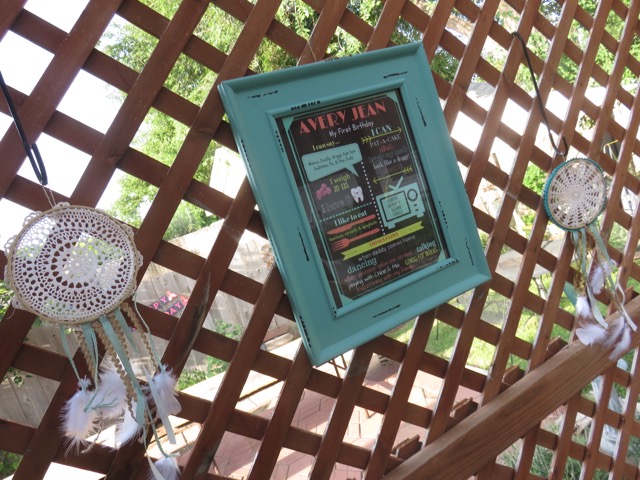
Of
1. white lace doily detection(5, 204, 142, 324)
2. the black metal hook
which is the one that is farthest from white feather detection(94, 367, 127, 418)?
the black metal hook

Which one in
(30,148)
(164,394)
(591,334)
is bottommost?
(164,394)

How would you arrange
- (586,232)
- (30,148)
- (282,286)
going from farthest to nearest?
1. (586,232)
2. (282,286)
3. (30,148)

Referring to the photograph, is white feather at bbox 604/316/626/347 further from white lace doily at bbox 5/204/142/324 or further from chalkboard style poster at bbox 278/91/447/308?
white lace doily at bbox 5/204/142/324

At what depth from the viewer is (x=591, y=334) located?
5.99 ft

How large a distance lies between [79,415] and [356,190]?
75cm

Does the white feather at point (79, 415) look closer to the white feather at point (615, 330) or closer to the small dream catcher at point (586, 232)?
the small dream catcher at point (586, 232)

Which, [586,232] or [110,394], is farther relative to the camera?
[586,232]

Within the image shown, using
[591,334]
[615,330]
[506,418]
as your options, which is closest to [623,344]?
[615,330]

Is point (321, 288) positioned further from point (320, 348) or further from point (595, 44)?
point (595, 44)

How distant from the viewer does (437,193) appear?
1.40 m

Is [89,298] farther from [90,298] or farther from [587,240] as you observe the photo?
[587,240]

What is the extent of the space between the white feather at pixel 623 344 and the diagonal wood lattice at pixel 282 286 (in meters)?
0.05

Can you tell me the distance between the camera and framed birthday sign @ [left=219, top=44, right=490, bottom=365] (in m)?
1.17

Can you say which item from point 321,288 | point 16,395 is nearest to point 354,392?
point 321,288
